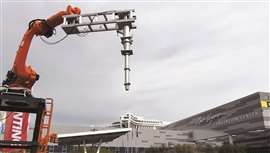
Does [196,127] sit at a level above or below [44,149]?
above

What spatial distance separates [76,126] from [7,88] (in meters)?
94.9

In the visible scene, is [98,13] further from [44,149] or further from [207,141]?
[207,141]

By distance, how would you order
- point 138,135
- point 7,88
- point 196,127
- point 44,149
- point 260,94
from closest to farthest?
point 44,149
point 7,88
point 260,94
point 138,135
point 196,127

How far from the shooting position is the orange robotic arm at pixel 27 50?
13000mm

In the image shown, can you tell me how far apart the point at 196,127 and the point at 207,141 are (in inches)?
434

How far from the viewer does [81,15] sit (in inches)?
524

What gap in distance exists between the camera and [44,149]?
38.2 ft

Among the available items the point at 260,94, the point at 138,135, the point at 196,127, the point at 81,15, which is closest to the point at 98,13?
the point at 81,15

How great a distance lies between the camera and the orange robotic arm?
1300 centimetres

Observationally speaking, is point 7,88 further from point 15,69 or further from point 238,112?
point 238,112

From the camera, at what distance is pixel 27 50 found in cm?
1325

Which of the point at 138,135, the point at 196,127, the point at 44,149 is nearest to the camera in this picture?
the point at 44,149

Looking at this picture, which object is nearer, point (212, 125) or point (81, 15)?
point (81, 15)

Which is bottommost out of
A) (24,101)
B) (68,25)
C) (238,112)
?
(24,101)
